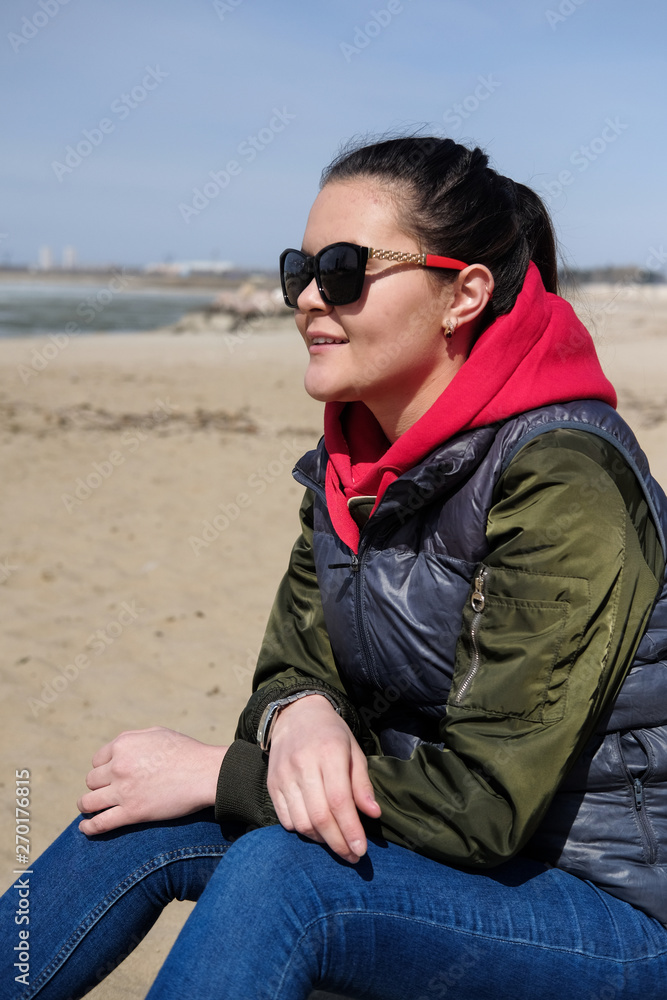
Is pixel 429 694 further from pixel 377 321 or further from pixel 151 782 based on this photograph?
pixel 377 321

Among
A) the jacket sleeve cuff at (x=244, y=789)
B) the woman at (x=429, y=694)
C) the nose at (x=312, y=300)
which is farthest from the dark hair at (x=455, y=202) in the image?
the jacket sleeve cuff at (x=244, y=789)

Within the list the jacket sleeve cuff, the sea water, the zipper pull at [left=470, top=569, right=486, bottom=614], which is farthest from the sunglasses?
the sea water

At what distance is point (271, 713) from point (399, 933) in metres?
0.52

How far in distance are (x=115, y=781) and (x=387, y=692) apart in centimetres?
56

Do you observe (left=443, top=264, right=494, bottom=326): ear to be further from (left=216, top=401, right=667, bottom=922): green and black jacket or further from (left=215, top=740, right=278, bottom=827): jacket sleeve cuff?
(left=215, top=740, right=278, bottom=827): jacket sleeve cuff

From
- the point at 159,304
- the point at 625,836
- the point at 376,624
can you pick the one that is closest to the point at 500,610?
the point at 376,624

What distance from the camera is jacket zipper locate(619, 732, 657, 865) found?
4.91ft

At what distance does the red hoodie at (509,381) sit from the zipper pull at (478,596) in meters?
0.27

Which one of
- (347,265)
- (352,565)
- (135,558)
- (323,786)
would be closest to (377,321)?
(347,265)

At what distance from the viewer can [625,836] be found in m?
1.51

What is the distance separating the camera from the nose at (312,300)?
1.85 metres

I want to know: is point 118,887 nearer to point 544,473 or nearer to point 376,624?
point 376,624

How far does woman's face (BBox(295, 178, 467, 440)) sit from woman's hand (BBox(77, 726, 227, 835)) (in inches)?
30.1

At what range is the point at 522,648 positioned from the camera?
1.43 m
